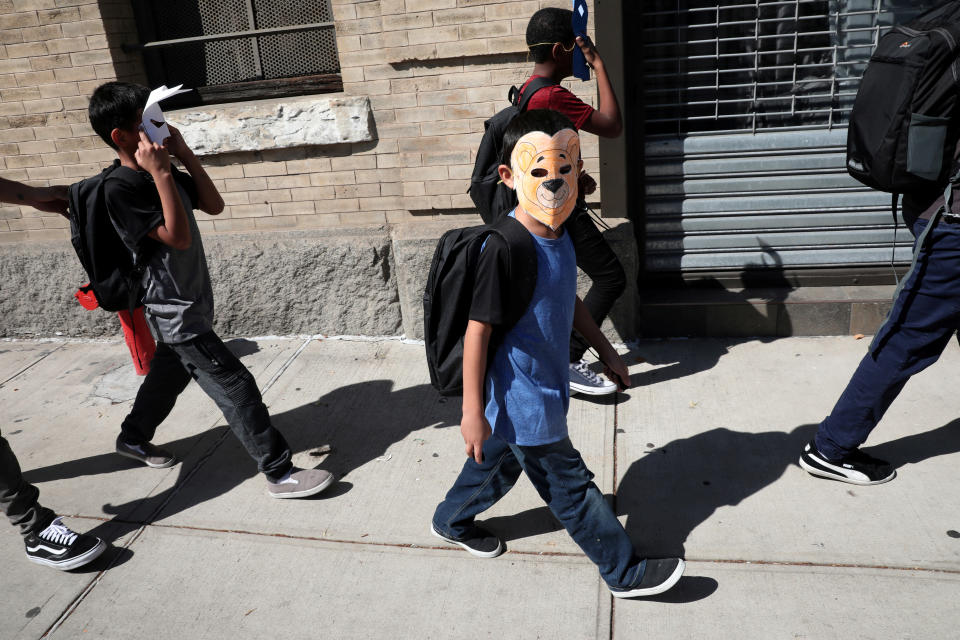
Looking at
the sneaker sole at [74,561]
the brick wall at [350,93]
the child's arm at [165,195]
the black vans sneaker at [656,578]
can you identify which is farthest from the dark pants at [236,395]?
the brick wall at [350,93]

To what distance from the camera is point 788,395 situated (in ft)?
13.0

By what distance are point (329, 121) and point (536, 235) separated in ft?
9.07

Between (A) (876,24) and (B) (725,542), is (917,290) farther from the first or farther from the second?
(A) (876,24)

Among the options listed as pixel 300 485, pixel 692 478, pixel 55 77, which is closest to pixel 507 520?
pixel 692 478

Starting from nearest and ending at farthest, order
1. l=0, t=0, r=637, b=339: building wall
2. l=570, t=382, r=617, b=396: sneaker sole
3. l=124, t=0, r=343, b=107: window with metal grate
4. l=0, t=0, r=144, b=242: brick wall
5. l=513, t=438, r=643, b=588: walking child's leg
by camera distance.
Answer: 1. l=513, t=438, r=643, b=588: walking child's leg
2. l=570, t=382, r=617, b=396: sneaker sole
3. l=0, t=0, r=637, b=339: building wall
4. l=0, t=0, r=144, b=242: brick wall
5. l=124, t=0, r=343, b=107: window with metal grate

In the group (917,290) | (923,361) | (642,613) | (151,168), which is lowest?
(642,613)

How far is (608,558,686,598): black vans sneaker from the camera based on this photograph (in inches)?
104

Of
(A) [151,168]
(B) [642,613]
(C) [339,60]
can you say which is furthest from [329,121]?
(B) [642,613]

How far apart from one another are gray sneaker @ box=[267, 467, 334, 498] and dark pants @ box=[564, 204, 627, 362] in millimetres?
1450

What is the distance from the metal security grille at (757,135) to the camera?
4.55 m

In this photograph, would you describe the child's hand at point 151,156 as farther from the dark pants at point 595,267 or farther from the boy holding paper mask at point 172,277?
the dark pants at point 595,267

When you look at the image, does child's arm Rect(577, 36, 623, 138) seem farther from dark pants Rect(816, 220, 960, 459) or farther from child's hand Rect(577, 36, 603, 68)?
dark pants Rect(816, 220, 960, 459)

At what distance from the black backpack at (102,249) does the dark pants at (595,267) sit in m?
1.96

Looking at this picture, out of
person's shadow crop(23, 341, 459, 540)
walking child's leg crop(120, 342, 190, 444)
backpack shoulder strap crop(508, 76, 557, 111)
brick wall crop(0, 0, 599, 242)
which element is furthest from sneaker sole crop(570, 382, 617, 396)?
walking child's leg crop(120, 342, 190, 444)
